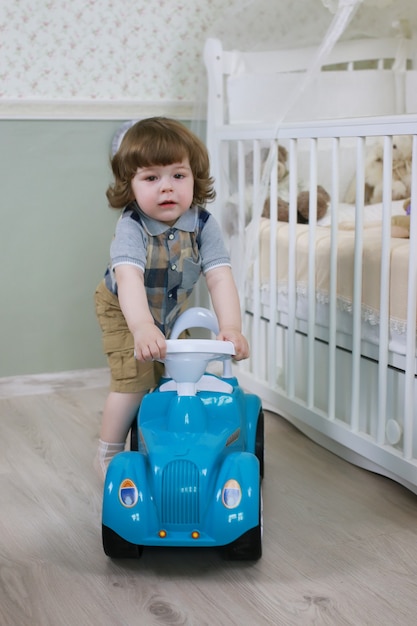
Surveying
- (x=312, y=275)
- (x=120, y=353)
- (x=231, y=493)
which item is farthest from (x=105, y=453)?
(x=312, y=275)

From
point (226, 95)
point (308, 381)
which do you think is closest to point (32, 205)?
point (226, 95)

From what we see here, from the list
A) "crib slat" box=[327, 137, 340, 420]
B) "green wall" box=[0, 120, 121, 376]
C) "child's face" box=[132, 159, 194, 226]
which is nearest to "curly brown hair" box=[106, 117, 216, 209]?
"child's face" box=[132, 159, 194, 226]

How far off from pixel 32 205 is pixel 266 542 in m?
1.32

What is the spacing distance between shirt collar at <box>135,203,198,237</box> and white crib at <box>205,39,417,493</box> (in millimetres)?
330

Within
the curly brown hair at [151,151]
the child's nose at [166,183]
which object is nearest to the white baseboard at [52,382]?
the curly brown hair at [151,151]

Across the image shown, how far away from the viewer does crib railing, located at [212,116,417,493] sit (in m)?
1.67

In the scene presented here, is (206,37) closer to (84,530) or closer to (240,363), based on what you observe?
(240,363)

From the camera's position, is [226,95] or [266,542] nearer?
[266,542]

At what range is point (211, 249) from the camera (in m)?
1.70

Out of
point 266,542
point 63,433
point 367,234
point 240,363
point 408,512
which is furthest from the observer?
point 240,363

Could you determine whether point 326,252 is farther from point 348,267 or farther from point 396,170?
point 396,170

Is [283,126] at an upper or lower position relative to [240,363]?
upper

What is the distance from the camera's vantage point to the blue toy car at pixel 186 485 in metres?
1.35

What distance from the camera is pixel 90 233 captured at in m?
2.52
